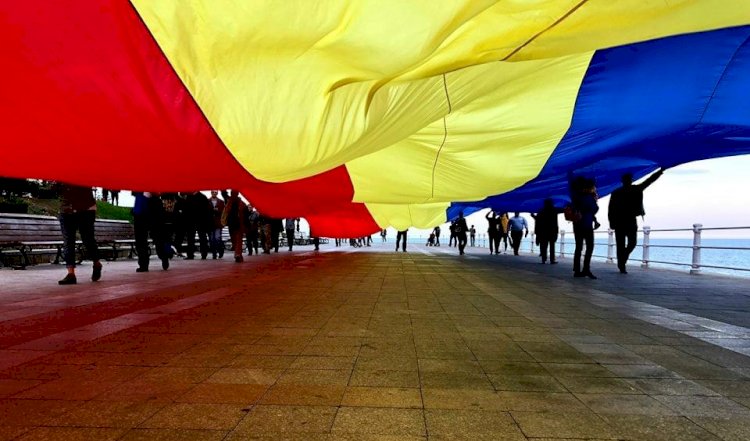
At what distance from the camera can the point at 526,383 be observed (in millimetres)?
2947

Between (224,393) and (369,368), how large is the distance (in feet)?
3.03

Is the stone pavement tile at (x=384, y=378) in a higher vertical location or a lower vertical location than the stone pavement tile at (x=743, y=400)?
higher

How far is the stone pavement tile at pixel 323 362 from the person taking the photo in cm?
325

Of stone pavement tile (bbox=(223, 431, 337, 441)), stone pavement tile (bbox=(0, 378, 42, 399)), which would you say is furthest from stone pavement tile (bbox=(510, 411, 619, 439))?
stone pavement tile (bbox=(0, 378, 42, 399))

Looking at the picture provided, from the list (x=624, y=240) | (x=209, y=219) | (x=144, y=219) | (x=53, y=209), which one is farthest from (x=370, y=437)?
(x=53, y=209)

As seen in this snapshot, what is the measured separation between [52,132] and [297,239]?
108 ft

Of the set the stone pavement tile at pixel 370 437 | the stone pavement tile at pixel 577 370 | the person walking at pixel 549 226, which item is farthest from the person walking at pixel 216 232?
the stone pavement tile at pixel 370 437

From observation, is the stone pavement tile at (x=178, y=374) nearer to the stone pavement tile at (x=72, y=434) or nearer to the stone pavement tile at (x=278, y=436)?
the stone pavement tile at (x=72, y=434)

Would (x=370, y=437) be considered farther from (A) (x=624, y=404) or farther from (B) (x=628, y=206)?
(B) (x=628, y=206)

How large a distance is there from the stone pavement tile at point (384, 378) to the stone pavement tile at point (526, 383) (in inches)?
18.7

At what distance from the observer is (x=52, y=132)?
3.92 meters

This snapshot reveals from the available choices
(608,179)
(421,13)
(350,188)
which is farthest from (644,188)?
(421,13)

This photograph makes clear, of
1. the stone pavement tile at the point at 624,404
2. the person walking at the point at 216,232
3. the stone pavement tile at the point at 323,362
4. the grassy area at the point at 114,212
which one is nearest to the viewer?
the stone pavement tile at the point at 624,404

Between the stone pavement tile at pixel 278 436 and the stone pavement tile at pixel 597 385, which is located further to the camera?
the stone pavement tile at pixel 597 385
